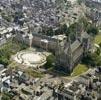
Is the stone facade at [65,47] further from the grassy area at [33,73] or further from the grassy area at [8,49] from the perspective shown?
the grassy area at [33,73]

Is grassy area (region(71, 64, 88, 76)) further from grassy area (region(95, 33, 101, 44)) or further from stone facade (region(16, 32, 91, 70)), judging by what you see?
grassy area (region(95, 33, 101, 44))

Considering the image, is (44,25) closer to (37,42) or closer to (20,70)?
(37,42)

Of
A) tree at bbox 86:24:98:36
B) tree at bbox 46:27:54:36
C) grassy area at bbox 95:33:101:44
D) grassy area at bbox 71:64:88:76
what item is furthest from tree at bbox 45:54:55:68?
tree at bbox 86:24:98:36

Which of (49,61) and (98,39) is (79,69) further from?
(98,39)

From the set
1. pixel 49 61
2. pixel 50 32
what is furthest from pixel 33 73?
pixel 50 32

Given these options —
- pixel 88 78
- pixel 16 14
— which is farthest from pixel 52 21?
pixel 88 78

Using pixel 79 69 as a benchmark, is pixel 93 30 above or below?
above

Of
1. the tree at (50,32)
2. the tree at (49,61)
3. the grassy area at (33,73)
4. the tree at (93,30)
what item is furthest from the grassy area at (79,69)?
the tree at (93,30)

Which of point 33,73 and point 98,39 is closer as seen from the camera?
point 33,73
